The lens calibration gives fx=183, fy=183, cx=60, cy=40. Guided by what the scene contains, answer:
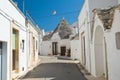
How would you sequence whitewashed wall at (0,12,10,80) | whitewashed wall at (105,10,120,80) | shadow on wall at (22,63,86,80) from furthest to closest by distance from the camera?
shadow on wall at (22,63,86,80)
whitewashed wall at (0,12,10,80)
whitewashed wall at (105,10,120,80)

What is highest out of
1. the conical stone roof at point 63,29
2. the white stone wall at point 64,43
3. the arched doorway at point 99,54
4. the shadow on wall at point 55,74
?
the conical stone roof at point 63,29

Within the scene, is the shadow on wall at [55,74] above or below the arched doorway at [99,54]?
below

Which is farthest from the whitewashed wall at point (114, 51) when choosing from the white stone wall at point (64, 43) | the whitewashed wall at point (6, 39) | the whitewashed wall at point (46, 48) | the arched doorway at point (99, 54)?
the whitewashed wall at point (46, 48)

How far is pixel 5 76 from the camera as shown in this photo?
33.2 feet

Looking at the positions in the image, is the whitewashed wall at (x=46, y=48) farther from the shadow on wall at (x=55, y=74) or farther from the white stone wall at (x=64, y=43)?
the shadow on wall at (x=55, y=74)

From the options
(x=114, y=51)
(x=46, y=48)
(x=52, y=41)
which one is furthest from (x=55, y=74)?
(x=46, y=48)

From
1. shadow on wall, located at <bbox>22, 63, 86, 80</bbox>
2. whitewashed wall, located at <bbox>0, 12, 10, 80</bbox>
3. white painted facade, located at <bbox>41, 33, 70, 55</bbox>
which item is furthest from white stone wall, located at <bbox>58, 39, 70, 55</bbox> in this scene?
whitewashed wall, located at <bbox>0, 12, 10, 80</bbox>

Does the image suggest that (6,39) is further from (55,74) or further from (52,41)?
(52,41)

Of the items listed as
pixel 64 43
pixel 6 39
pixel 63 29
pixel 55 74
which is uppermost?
pixel 63 29

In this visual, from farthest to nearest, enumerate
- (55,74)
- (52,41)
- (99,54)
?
(52,41), (55,74), (99,54)

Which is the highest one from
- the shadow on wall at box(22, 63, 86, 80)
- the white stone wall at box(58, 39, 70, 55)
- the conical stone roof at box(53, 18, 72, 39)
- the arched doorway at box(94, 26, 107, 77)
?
the conical stone roof at box(53, 18, 72, 39)

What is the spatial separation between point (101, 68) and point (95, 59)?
711 mm

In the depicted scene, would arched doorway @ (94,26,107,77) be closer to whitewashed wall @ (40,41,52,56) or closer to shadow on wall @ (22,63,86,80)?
shadow on wall @ (22,63,86,80)

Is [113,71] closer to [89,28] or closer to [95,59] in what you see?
[95,59]
